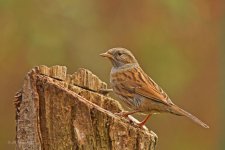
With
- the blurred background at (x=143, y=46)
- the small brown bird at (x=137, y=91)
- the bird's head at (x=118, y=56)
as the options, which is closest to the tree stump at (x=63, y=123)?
the small brown bird at (x=137, y=91)

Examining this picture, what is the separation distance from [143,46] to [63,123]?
7.68 metres

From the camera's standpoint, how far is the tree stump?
7879 millimetres

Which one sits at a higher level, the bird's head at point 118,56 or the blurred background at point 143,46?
the blurred background at point 143,46

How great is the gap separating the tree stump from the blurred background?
16.3 ft

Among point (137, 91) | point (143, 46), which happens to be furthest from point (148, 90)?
point (143, 46)

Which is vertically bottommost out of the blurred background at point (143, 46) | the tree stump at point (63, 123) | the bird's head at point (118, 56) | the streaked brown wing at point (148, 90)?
the tree stump at point (63, 123)

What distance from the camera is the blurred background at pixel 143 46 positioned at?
14.4 metres

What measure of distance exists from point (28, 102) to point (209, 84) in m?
10.2

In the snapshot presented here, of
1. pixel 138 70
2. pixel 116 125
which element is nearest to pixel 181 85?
pixel 138 70

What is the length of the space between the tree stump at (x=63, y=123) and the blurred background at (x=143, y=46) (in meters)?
4.96

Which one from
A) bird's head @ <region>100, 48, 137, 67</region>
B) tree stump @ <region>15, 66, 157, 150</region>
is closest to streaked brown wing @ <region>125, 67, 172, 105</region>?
bird's head @ <region>100, 48, 137, 67</region>

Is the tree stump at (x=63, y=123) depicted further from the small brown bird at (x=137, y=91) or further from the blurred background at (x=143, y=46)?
the blurred background at (x=143, y=46)

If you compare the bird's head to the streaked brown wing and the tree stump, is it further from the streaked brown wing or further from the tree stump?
the tree stump

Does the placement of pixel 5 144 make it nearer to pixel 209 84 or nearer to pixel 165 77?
pixel 165 77
